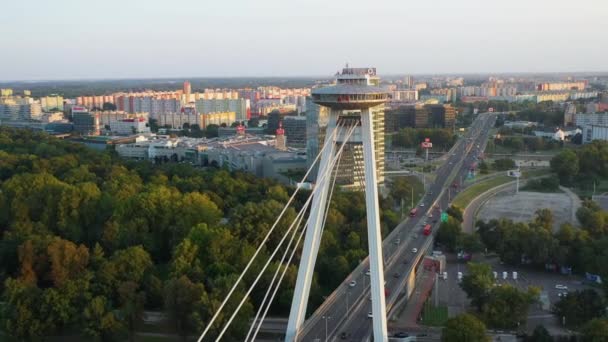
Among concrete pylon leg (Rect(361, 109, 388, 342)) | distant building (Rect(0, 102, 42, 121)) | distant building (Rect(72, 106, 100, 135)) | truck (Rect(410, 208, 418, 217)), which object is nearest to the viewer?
concrete pylon leg (Rect(361, 109, 388, 342))

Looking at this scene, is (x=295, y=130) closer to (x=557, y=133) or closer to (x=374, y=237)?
(x=557, y=133)

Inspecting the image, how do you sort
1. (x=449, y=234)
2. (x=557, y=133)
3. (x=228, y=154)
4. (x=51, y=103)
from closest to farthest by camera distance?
(x=449, y=234) < (x=228, y=154) < (x=557, y=133) < (x=51, y=103)

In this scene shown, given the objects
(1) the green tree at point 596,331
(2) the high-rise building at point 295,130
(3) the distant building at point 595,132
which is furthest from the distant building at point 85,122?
(1) the green tree at point 596,331

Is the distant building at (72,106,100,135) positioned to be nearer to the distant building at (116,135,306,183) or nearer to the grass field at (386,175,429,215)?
the distant building at (116,135,306,183)

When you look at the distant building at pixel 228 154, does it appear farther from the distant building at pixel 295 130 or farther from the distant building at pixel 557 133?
the distant building at pixel 557 133

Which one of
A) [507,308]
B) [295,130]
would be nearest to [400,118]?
[295,130]

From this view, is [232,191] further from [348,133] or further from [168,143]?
[168,143]

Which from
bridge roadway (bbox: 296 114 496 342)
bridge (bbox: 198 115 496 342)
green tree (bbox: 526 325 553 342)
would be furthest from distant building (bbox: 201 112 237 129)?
green tree (bbox: 526 325 553 342)
